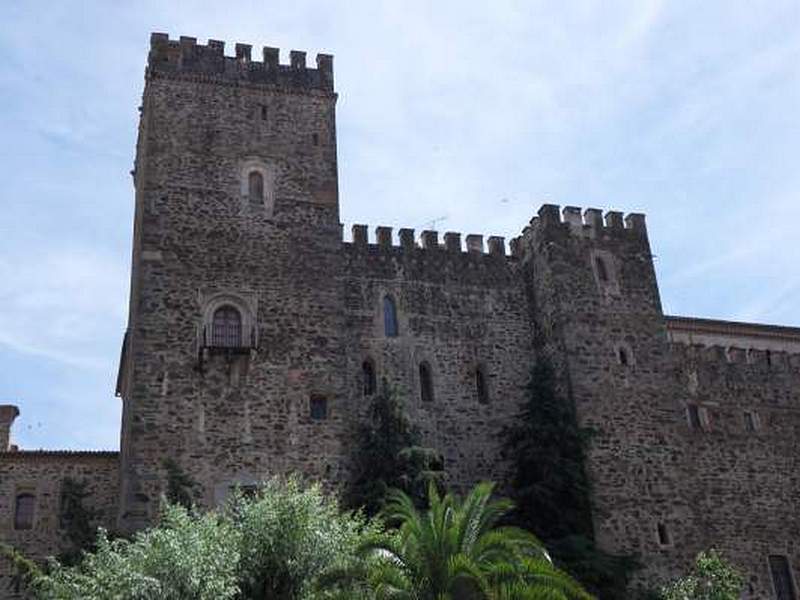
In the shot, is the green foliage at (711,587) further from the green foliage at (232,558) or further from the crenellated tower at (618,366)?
the green foliage at (232,558)

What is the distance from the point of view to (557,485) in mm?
28047

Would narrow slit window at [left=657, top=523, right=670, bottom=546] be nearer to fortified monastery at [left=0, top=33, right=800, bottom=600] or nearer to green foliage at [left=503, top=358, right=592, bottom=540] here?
fortified monastery at [left=0, top=33, right=800, bottom=600]

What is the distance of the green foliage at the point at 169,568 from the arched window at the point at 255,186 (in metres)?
12.0

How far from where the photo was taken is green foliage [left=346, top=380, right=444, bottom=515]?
26.4m

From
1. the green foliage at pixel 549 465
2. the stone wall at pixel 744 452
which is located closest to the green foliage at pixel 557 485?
the green foliage at pixel 549 465

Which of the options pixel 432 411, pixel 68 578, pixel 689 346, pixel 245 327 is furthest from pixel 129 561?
pixel 689 346

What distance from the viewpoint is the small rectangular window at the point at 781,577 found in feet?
104

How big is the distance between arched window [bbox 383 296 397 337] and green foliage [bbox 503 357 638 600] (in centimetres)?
425

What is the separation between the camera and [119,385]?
3438 centimetres

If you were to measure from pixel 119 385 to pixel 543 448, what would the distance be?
14.1 metres

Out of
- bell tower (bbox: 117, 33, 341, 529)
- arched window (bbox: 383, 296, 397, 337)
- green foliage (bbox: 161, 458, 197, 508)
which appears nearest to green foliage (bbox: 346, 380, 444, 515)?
bell tower (bbox: 117, 33, 341, 529)

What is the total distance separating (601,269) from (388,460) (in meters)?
10.2

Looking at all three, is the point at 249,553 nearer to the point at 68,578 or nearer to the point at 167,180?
the point at 68,578

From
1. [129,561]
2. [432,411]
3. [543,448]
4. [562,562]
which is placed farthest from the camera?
[432,411]
